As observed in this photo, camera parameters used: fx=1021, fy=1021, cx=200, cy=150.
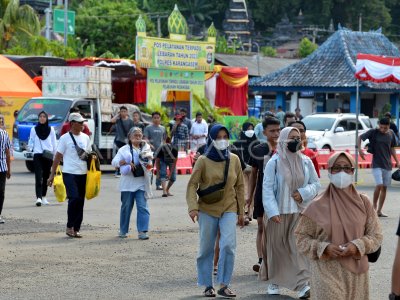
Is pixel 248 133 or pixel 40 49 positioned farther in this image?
pixel 40 49

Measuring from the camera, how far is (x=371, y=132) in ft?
58.7

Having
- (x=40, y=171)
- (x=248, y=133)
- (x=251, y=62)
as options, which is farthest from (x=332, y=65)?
(x=40, y=171)

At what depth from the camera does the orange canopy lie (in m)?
31.1

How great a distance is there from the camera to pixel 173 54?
108ft

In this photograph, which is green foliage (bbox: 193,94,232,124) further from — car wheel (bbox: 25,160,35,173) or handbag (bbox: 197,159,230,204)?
handbag (bbox: 197,159,230,204)

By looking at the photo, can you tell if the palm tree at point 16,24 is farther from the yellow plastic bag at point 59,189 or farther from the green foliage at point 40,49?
the yellow plastic bag at point 59,189

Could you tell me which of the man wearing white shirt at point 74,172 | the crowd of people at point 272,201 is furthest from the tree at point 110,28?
the man wearing white shirt at point 74,172

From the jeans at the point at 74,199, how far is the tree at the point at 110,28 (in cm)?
5138

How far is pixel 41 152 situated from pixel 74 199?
14.5 ft

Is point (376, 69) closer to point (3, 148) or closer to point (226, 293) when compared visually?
point (3, 148)

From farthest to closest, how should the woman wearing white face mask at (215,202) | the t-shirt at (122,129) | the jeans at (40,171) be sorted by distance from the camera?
1. the t-shirt at (122,129)
2. the jeans at (40,171)
3. the woman wearing white face mask at (215,202)

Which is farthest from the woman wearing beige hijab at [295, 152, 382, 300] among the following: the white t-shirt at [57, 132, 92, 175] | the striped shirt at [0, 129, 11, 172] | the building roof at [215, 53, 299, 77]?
the building roof at [215, 53, 299, 77]

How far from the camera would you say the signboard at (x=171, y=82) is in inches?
1270

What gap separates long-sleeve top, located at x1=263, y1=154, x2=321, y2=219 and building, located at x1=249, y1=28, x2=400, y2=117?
105 ft
